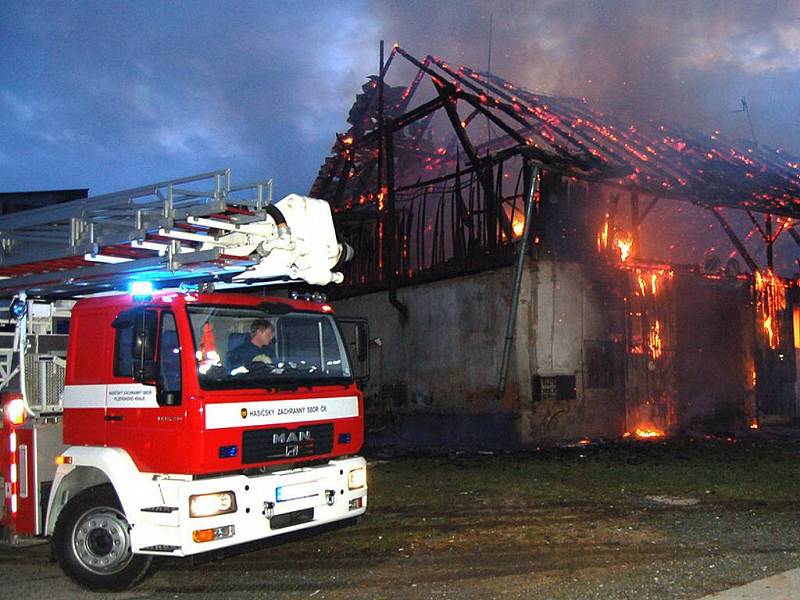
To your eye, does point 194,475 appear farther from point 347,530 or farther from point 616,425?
point 616,425

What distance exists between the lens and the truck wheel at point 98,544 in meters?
5.87

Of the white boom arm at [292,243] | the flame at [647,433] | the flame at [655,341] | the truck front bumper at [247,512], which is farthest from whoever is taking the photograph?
the flame at [655,341]

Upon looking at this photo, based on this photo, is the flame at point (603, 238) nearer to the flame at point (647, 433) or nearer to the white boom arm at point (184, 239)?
the flame at point (647, 433)

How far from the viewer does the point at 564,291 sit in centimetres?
1395

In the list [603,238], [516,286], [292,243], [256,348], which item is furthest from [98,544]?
[603,238]

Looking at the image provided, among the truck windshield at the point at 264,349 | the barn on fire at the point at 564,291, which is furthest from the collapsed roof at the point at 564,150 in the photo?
the truck windshield at the point at 264,349

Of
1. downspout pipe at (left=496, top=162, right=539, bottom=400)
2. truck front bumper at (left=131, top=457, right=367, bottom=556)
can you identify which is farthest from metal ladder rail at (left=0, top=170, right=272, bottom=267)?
downspout pipe at (left=496, top=162, right=539, bottom=400)

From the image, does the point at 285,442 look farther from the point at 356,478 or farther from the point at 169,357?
the point at 169,357

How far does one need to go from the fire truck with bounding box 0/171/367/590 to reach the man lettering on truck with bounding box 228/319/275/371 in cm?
1

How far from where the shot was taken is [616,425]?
14.4m

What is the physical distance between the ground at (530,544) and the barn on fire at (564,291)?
312cm

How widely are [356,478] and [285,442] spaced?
0.89 meters

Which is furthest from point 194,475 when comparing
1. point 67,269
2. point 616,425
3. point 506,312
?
point 616,425

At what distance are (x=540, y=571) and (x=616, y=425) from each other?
8663mm
